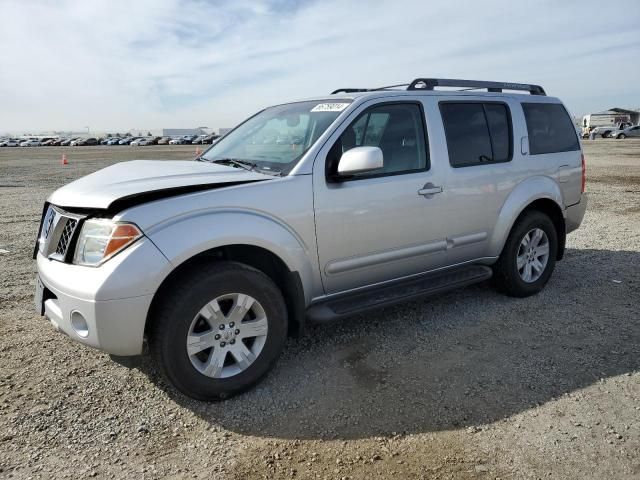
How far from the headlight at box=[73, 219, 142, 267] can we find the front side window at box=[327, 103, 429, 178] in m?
1.48

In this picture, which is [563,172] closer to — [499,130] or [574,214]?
[574,214]

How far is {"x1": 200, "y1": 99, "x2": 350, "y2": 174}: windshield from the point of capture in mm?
3666

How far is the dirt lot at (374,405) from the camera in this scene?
2625mm

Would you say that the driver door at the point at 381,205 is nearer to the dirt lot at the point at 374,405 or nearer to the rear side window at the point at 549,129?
the dirt lot at the point at 374,405

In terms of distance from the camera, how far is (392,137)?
397cm

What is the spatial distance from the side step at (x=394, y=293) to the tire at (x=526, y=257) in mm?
328

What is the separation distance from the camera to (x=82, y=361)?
366 centimetres

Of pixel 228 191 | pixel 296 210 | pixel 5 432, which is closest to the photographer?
pixel 5 432

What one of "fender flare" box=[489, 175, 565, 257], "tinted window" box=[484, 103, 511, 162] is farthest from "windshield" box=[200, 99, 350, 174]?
"fender flare" box=[489, 175, 565, 257]

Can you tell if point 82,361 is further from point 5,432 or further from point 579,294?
point 579,294

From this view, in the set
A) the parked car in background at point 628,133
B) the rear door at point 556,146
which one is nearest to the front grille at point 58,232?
the rear door at point 556,146

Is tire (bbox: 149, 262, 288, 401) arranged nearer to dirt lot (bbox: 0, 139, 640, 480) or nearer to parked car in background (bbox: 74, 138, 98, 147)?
dirt lot (bbox: 0, 139, 640, 480)

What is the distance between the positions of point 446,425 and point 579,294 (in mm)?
2829

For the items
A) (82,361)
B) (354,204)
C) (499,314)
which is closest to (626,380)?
(499,314)
